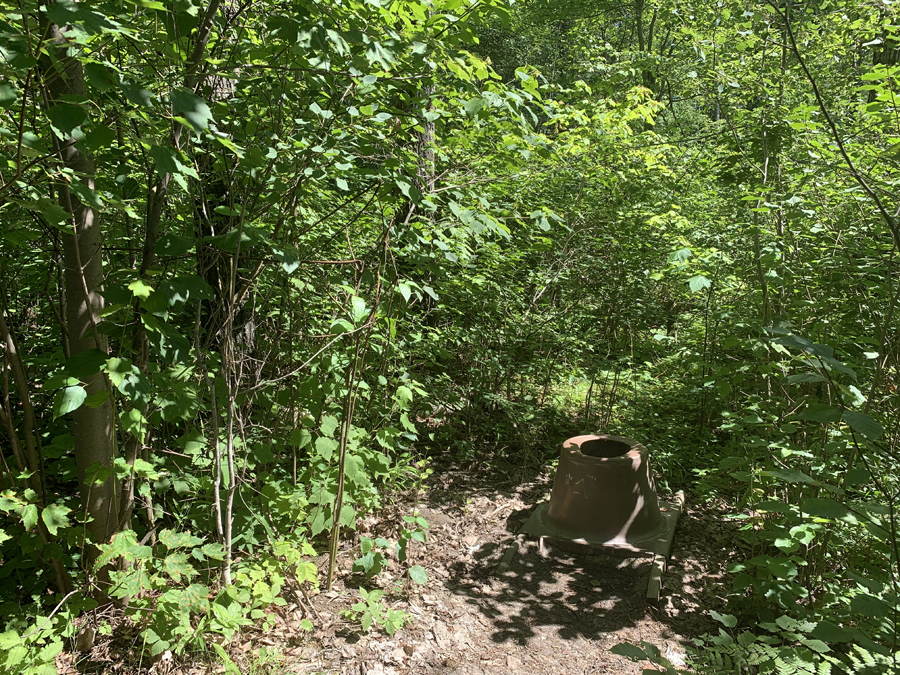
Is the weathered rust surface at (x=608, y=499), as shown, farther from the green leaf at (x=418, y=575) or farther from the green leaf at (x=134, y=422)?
the green leaf at (x=134, y=422)

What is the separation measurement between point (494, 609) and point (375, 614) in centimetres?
86

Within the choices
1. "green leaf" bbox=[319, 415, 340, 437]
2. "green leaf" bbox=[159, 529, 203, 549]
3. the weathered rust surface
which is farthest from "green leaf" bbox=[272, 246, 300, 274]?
the weathered rust surface

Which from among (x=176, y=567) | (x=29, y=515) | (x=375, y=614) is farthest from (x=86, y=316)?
(x=375, y=614)

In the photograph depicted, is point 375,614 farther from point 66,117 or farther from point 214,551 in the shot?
point 66,117

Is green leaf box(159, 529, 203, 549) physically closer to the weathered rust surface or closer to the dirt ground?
the dirt ground

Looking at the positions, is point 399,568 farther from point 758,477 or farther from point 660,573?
point 758,477

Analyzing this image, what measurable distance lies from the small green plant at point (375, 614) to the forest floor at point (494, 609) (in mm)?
46

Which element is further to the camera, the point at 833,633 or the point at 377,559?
the point at 377,559

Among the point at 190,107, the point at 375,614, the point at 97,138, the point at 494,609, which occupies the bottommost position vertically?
the point at 494,609

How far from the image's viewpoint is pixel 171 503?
3.58 metres

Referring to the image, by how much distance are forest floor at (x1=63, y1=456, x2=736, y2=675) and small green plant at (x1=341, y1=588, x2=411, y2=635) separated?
0.15ft

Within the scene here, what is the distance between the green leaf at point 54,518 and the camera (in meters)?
2.57

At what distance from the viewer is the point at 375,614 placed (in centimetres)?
329

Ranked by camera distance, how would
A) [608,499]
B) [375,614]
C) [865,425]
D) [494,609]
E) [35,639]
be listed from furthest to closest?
[608,499]
[494,609]
[375,614]
[35,639]
[865,425]
